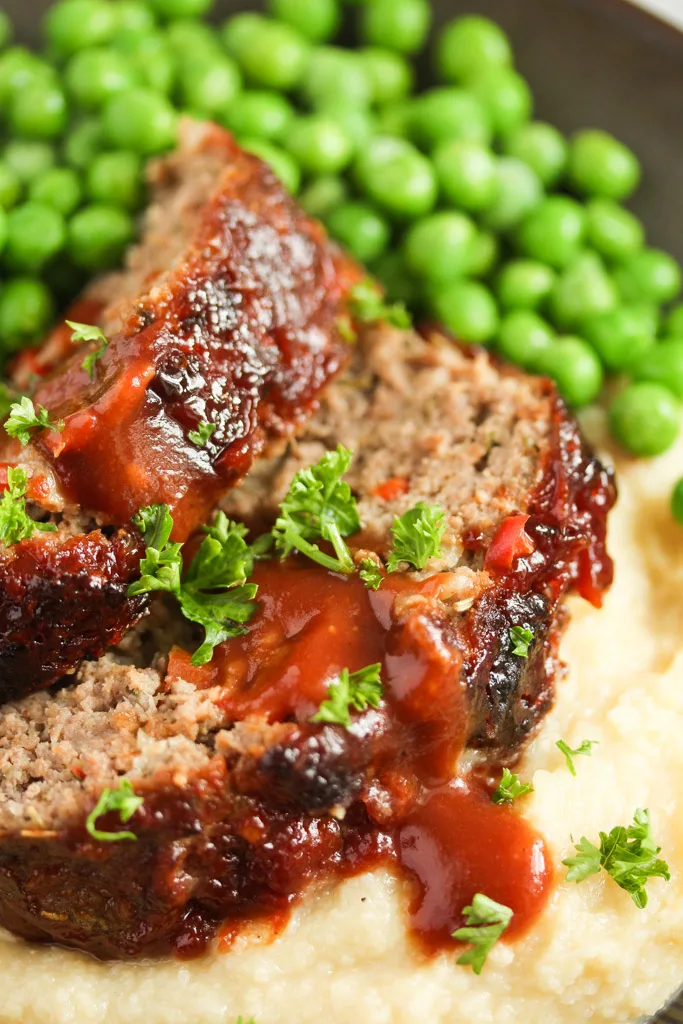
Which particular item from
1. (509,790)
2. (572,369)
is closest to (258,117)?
(572,369)

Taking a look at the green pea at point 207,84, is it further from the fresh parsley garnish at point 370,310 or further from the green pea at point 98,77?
the fresh parsley garnish at point 370,310

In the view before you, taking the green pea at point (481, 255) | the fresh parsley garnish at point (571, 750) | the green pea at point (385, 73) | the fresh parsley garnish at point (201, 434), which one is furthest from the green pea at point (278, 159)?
the fresh parsley garnish at point (571, 750)

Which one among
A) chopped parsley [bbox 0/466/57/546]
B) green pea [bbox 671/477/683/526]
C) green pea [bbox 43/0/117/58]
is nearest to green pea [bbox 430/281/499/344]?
green pea [bbox 671/477/683/526]

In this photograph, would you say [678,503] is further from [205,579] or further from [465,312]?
[205,579]

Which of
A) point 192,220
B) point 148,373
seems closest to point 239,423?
point 148,373

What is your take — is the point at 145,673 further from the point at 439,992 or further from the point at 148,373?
the point at 439,992
